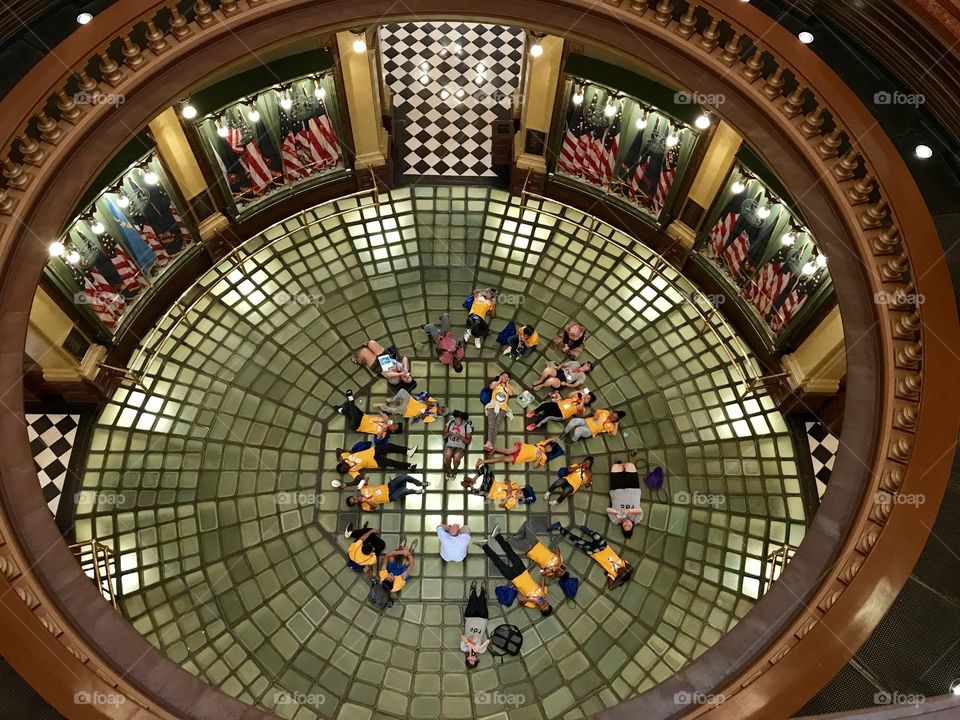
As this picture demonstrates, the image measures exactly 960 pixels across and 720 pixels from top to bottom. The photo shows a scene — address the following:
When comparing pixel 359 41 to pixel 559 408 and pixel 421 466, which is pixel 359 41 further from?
pixel 421 466

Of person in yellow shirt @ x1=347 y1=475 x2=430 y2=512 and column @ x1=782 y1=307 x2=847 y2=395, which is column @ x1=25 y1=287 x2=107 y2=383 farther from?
column @ x1=782 y1=307 x2=847 y2=395

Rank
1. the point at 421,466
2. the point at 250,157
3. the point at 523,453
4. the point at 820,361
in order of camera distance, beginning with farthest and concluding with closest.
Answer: the point at 250,157
the point at 421,466
the point at 523,453
the point at 820,361

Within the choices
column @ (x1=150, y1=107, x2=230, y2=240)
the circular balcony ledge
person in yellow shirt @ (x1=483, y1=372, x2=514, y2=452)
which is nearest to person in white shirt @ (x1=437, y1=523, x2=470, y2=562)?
person in yellow shirt @ (x1=483, y1=372, x2=514, y2=452)

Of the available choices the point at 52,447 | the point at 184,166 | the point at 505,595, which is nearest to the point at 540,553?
the point at 505,595

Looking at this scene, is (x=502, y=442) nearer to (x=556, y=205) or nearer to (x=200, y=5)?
(x=556, y=205)

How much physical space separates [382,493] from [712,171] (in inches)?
341

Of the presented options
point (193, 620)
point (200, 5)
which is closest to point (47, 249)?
point (200, 5)

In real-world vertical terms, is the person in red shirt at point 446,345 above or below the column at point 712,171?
below

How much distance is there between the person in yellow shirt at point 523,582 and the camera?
13.1 m

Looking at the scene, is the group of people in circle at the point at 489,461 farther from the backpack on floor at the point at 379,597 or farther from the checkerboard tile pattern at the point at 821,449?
the checkerboard tile pattern at the point at 821,449

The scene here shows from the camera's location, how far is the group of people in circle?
1336cm

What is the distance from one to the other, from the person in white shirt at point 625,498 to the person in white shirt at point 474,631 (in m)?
2.88

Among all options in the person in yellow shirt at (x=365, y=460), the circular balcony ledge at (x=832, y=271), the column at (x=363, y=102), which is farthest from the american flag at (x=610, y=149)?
the person in yellow shirt at (x=365, y=460)

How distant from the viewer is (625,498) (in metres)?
14.0
